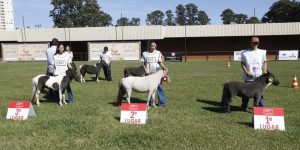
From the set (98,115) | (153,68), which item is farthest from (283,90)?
(98,115)

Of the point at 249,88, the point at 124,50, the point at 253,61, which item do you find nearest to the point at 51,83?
the point at 249,88

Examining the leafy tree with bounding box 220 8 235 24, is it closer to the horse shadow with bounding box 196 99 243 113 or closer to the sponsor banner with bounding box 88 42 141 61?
the sponsor banner with bounding box 88 42 141 61

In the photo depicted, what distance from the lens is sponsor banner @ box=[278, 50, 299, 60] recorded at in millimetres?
42688

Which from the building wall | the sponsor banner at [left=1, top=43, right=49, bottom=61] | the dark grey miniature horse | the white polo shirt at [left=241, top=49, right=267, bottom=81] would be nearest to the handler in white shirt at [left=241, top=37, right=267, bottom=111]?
the white polo shirt at [left=241, top=49, right=267, bottom=81]

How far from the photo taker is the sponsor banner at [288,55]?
140 ft

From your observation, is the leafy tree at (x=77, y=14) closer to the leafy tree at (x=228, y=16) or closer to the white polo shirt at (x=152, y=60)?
the leafy tree at (x=228, y=16)

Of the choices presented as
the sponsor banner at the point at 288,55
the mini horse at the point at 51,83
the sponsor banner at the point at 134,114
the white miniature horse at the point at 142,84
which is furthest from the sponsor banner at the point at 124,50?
the sponsor banner at the point at 134,114

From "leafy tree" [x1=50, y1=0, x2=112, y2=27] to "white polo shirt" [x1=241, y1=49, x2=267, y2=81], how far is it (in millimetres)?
93433

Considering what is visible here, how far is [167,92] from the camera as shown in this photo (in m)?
14.2

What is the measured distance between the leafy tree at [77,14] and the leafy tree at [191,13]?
206 ft

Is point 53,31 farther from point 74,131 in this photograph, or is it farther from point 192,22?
point 192,22

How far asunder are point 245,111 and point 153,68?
2991 mm

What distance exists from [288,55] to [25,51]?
3534 cm

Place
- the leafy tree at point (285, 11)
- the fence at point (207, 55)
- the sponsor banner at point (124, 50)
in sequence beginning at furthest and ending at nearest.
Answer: the leafy tree at point (285, 11)
the fence at point (207, 55)
the sponsor banner at point (124, 50)
